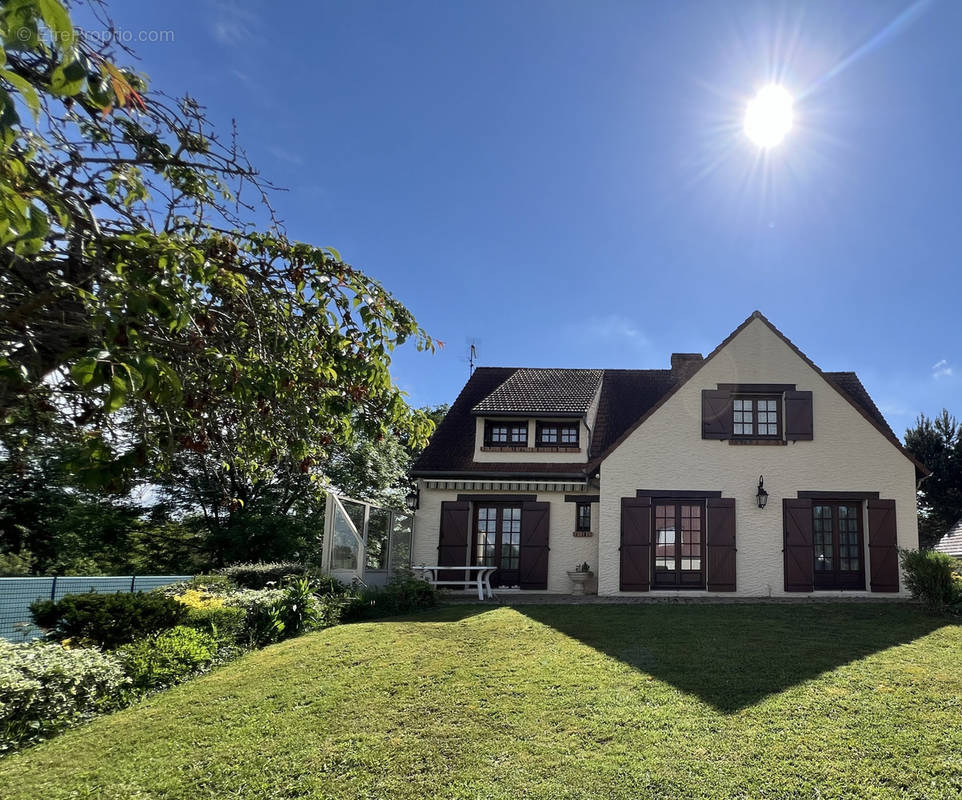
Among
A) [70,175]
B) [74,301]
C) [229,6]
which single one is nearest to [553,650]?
[74,301]

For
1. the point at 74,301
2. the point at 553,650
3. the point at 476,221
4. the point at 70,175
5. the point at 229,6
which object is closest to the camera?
the point at 74,301

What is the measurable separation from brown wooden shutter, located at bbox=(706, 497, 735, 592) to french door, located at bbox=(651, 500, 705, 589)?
34 centimetres

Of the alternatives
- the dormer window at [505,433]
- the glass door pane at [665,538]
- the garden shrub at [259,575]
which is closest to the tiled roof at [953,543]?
the glass door pane at [665,538]

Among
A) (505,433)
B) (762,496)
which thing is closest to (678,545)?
(762,496)

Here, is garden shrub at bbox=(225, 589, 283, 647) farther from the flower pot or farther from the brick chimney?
the brick chimney

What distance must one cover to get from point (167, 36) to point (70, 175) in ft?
4.38

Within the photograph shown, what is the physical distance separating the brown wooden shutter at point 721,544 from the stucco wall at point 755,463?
223 millimetres

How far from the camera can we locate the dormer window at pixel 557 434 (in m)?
17.8

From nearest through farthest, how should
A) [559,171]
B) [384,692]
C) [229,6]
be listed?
[229,6]
[384,692]
[559,171]

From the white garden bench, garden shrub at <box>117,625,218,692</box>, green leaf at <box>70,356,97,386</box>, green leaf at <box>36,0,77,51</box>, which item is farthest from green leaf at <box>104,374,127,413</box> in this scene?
the white garden bench

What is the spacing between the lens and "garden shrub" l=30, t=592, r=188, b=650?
7957 millimetres

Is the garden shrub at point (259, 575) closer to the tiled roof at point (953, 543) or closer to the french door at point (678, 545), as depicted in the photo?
the french door at point (678, 545)

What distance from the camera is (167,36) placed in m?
4.64

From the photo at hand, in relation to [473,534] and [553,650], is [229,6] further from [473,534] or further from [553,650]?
[473,534]
